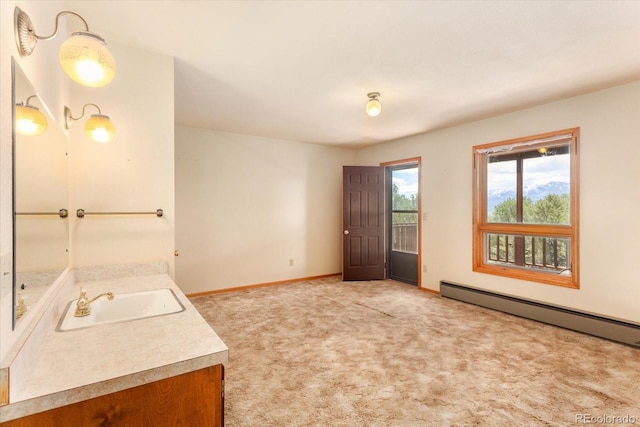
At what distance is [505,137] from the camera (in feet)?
12.9

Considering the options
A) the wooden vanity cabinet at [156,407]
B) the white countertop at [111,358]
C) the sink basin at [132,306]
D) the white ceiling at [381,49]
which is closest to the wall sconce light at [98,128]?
the white ceiling at [381,49]

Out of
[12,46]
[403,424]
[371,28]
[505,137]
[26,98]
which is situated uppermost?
[371,28]

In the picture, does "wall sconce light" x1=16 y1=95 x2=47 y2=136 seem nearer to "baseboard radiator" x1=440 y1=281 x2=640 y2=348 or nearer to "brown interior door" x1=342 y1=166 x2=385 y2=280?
"baseboard radiator" x1=440 y1=281 x2=640 y2=348

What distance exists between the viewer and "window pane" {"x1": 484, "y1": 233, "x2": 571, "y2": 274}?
3.57 m

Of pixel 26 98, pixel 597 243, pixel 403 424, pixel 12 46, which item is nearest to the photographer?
pixel 12 46

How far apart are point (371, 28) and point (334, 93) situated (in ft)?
3.89

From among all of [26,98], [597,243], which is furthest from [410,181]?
[26,98]

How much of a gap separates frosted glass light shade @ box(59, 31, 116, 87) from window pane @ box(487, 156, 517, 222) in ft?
14.4

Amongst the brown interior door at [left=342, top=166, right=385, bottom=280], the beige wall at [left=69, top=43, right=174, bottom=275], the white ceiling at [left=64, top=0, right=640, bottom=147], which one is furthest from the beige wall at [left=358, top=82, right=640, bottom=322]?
the beige wall at [left=69, top=43, right=174, bottom=275]

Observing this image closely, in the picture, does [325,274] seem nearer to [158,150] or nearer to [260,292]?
[260,292]

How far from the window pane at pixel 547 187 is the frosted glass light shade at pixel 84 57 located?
4.34 metres

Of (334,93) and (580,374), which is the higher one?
(334,93)

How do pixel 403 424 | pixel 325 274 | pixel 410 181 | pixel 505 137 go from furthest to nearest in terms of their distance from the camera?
1. pixel 325 274
2. pixel 410 181
3. pixel 505 137
4. pixel 403 424

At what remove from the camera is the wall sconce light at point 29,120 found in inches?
40.4
